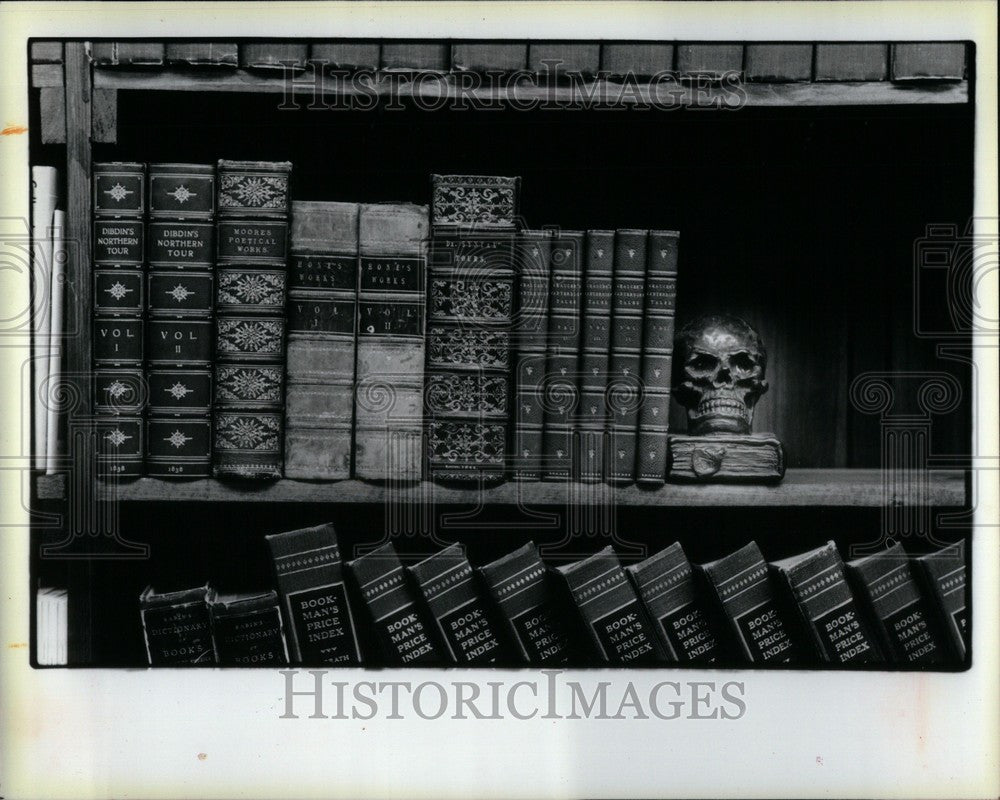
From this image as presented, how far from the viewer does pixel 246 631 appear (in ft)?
4.05

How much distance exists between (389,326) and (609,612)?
47cm

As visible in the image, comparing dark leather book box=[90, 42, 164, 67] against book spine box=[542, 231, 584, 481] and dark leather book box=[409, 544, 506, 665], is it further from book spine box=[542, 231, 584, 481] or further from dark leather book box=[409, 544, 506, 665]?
dark leather book box=[409, 544, 506, 665]

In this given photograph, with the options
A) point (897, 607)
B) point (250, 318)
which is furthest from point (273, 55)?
point (897, 607)

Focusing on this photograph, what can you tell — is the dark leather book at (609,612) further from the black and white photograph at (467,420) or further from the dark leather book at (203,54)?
the dark leather book at (203,54)

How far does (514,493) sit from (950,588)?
1.97ft

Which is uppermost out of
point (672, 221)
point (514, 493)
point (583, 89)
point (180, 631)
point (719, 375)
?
point (583, 89)

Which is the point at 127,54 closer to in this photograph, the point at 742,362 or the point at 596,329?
the point at 596,329

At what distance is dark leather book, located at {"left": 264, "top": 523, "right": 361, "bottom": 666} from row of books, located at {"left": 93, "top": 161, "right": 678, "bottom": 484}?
12 centimetres

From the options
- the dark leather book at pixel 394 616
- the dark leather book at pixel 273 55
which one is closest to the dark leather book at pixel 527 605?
the dark leather book at pixel 394 616

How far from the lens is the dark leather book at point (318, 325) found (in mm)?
1165

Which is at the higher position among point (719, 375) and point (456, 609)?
point (719, 375)

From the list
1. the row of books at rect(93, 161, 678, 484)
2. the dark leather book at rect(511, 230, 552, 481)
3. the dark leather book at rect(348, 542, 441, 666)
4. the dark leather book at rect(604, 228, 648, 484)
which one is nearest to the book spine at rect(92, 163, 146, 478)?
the row of books at rect(93, 161, 678, 484)

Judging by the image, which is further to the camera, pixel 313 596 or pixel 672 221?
pixel 672 221

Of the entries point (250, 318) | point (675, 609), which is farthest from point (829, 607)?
point (250, 318)
